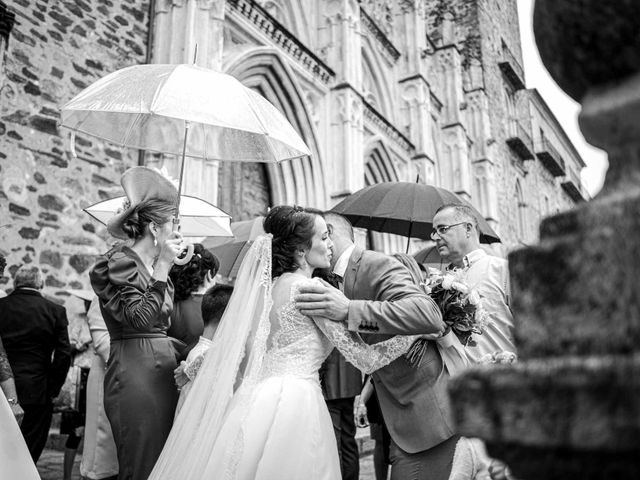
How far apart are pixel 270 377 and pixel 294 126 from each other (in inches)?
346

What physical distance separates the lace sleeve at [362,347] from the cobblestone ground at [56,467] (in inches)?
126

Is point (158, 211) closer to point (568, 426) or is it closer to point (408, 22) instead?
point (568, 426)

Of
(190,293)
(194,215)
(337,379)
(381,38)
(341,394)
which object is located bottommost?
(341,394)

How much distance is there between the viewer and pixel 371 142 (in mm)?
13414

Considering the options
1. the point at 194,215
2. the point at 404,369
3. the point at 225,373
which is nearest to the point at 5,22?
the point at 194,215

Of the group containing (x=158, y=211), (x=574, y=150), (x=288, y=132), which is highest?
(x=574, y=150)

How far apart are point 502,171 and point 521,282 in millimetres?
23234

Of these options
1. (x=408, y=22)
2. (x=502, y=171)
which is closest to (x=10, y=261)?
(x=408, y=22)

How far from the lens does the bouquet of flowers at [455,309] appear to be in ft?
8.09

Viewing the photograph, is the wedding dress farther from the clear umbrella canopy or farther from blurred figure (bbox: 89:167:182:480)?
the clear umbrella canopy

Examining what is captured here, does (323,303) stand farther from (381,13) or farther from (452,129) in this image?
(452,129)

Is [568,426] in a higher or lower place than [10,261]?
lower

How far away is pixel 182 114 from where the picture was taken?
296 cm

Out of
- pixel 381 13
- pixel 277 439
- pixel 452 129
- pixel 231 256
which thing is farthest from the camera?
pixel 452 129
